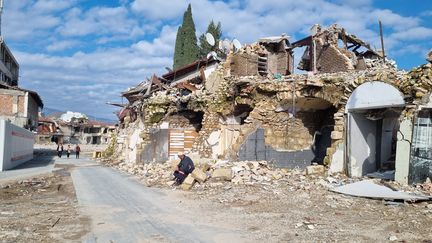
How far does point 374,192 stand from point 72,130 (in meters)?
60.6

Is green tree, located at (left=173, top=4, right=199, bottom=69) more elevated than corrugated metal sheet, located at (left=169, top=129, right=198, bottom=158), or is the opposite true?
green tree, located at (left=173, top=4, right=199, bottom=69)

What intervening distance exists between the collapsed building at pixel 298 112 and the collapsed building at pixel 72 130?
36468mm

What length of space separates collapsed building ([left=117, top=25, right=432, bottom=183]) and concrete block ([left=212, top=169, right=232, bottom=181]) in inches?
141

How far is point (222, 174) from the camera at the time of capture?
38.6 feet

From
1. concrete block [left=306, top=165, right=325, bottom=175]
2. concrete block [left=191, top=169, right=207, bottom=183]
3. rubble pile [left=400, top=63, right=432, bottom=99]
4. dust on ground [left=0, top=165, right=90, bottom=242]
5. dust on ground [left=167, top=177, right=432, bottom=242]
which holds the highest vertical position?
rubble pile [left=400, top=63, right=432, bottom=99]

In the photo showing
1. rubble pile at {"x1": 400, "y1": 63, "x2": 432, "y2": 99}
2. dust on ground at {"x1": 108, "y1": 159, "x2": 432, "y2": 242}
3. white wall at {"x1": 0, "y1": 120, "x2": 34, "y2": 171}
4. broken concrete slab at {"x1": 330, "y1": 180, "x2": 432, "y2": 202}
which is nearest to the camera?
dust on ground at {"x1": 108, "y1": 159, "x2": 432, "y2": 242}

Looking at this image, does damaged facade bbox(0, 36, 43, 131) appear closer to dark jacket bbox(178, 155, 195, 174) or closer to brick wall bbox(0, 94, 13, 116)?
brick wall bbox(0, 94, 13, 116)

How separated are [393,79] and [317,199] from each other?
4.83m

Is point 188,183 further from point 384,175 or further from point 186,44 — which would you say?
point 186,44

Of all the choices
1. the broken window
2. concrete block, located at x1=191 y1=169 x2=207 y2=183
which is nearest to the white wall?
concrete block, located at x1=191 y1=169 x2=207 y2=183

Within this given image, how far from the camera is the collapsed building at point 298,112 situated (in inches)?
421

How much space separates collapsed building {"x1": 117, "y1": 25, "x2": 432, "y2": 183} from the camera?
1070 centimetres

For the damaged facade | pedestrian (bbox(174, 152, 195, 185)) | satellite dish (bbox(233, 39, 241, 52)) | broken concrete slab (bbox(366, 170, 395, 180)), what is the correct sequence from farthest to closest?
the damaged facade, satellite dish (bbox(233, 39, 241, 52)), pedestrian (bbox(174, 152, 195, 185)), broken concrete slab (bbox(366, 170, 395, 180))

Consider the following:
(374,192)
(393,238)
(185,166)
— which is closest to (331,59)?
(185,166)
